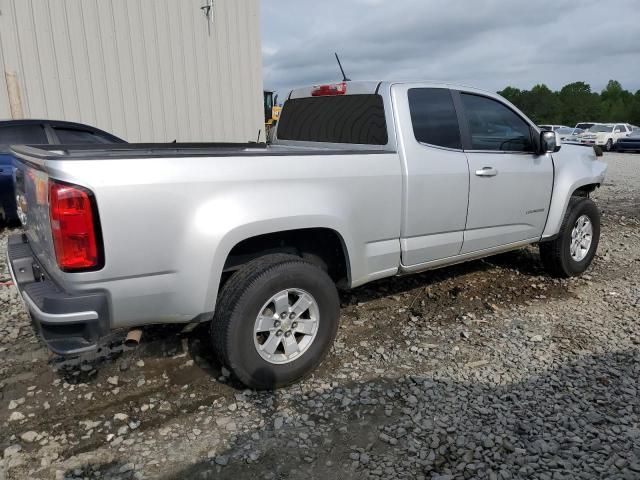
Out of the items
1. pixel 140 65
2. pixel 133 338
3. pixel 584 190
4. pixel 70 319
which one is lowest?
pixel 133 338

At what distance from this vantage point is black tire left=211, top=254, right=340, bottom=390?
110 inches

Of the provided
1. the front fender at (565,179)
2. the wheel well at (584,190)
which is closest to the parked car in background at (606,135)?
the wheel well at (584,190)

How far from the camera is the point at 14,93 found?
27.3ft

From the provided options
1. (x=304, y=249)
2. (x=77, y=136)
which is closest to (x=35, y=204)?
(x=304, y=249)

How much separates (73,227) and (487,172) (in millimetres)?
2954

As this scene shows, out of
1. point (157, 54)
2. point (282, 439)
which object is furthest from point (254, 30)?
point (282, 439)

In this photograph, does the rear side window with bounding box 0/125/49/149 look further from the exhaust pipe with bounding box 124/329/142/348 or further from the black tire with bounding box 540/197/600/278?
the black tire with bounding box 540/197/600/278

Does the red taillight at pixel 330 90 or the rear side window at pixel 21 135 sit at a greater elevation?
the red taillight at pixel 330 90

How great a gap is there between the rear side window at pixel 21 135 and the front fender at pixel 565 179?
6.10 metres

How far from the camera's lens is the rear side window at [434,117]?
144 inches

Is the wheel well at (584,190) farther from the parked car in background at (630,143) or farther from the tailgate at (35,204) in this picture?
the parked car in background at (630,143)

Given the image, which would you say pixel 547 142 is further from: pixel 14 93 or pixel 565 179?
pixel 14 93

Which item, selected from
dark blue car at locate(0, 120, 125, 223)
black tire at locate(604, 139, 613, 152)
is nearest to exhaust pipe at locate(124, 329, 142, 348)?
dark blue car at locate(0, 120, 125, 223)

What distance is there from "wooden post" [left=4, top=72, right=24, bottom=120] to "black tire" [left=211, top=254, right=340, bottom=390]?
7.50 m
